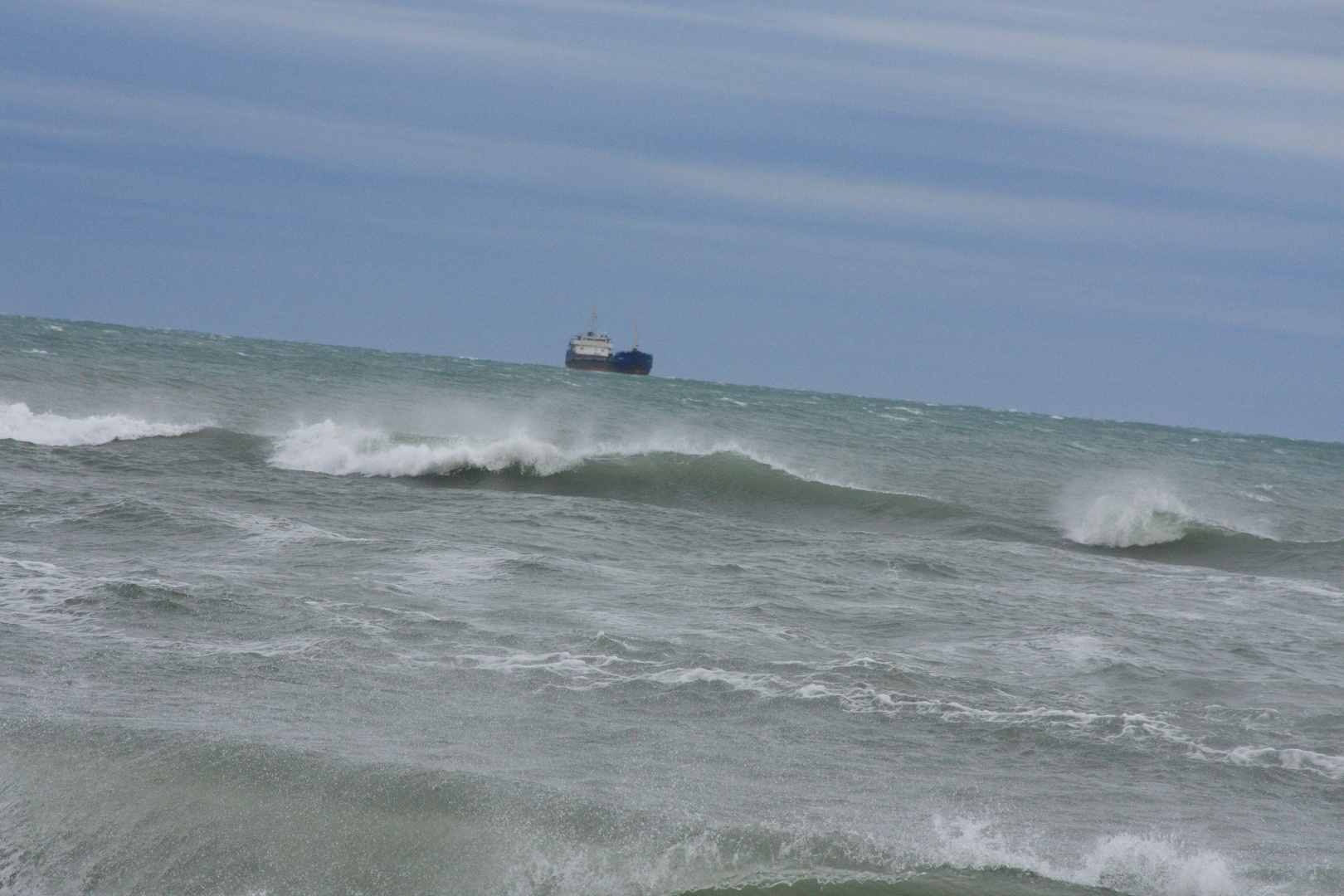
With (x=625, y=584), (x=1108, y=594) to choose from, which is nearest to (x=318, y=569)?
(x=625, y=584)

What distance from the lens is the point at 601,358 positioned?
87062 millimetres

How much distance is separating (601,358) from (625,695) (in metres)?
79.9

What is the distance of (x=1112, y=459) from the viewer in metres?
37.6

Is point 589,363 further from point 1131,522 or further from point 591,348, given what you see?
point 1131,522

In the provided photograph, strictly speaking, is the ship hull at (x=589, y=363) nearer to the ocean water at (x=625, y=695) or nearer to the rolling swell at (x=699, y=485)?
the rolling swell at (x=699, y=485)

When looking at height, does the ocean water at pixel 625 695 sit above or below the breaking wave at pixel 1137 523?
below

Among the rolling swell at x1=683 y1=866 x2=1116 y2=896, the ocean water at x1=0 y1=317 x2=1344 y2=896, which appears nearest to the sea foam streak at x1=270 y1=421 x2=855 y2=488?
the ocean water at x1=0 y1=317 x2=1344 y2=896

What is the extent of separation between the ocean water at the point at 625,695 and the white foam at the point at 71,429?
232 millimetres

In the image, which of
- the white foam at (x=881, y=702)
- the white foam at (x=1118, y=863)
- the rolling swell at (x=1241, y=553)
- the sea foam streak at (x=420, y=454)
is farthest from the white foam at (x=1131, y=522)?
the white foam at (x=1118, y=863)

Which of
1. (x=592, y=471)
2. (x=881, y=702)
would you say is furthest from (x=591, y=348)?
(x=881, y=702)

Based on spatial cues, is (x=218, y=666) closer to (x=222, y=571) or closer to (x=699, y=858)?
(x=222, y=571)

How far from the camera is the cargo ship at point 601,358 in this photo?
85312 mm

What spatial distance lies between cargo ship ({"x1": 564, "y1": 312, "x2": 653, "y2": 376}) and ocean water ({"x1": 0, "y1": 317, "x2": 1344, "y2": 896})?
218 ft

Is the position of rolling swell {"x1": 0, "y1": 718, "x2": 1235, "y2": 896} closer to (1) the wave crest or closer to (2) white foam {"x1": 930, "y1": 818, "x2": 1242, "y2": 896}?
(2) white foam {"x1": 930, "y1": 818, "x2": 1242, "y2": 896}
